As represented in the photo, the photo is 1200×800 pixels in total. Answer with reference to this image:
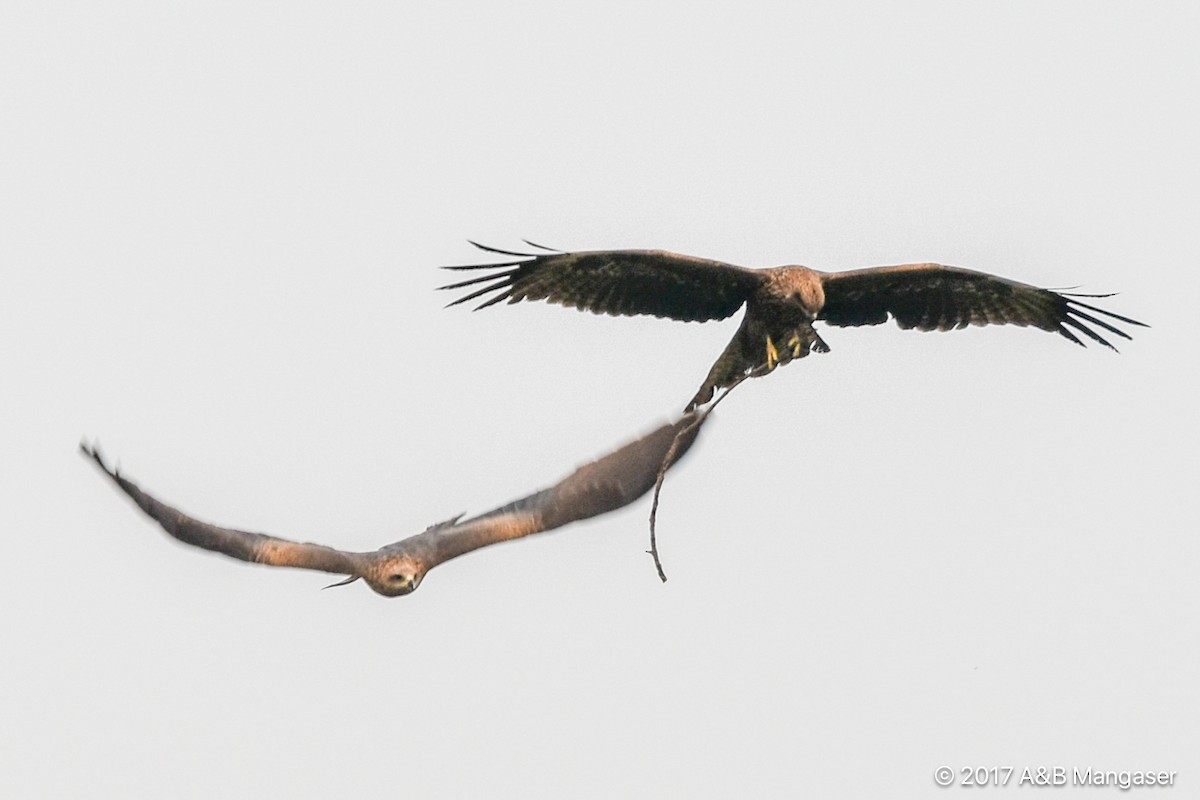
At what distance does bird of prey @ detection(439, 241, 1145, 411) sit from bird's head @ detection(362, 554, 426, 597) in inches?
66.8

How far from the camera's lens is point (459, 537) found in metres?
11.8

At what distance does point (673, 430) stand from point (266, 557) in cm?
259

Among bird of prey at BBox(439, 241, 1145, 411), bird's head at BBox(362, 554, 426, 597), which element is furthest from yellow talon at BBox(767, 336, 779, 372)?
bird's head at BBox(362, 554, 426, 597)

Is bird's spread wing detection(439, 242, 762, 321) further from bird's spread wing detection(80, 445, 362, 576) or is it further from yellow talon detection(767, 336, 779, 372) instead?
bird's spread wing detection(80, 445, 362, 576)

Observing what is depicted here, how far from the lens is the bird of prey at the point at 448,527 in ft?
37.1

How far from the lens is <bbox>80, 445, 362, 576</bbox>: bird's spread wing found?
11438mm

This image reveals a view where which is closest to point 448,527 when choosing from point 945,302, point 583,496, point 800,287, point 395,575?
point 395,575

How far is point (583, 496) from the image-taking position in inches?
454

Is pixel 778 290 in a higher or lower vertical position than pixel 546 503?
higher

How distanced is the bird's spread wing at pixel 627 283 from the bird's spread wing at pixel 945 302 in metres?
0.70

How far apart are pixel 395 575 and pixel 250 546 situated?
2.97ft

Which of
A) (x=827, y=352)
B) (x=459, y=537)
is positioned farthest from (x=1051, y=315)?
(x=459, y=537)

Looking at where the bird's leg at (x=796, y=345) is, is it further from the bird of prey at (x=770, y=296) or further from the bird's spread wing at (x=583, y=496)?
the bird's spread wing at (x=583, y=496)

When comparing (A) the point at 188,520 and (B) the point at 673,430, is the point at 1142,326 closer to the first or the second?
(B) the point at 673,430
